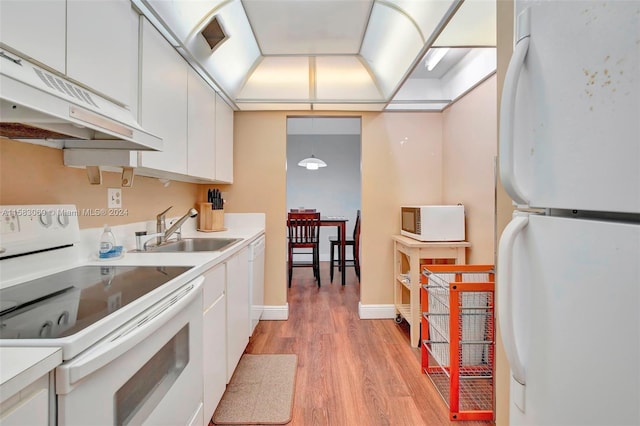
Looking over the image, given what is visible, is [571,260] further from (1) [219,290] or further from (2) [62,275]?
(2) [62,275]

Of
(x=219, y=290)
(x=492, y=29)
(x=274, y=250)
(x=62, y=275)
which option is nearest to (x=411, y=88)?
(x=492, y=29)

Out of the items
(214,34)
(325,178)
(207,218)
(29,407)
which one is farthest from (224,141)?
(325,178)

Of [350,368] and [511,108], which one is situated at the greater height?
[511,108]

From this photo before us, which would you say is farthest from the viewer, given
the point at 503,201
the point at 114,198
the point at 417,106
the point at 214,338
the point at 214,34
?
the point at 417,106

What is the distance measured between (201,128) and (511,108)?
189cm

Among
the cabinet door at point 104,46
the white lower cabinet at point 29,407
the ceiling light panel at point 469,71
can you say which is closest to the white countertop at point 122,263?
the white lower cabinet at point 29,407

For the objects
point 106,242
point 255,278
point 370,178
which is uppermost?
point 370,178

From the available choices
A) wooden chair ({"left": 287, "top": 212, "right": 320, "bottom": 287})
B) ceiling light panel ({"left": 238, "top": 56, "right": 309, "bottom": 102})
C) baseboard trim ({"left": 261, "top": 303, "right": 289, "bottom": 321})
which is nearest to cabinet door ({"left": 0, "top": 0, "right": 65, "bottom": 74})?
ceiling light panel ({"left": 238, "top": 56, "right": 309, "bottom": 102})

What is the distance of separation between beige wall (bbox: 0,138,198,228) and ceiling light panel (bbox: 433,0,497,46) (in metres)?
1.96

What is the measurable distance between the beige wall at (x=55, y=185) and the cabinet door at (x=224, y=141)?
0.67 metres

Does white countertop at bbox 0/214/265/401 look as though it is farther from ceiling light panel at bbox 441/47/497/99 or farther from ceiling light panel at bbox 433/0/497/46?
ceiling light panel at bbox 441/47/497/99

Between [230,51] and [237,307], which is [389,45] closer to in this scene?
[230,51]

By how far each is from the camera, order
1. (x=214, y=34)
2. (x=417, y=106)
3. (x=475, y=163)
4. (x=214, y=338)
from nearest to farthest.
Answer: (x=214, y=338) → (x=214, y=34) → (x=475, y=163) → (x=417, y=106)

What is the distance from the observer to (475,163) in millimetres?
2283
